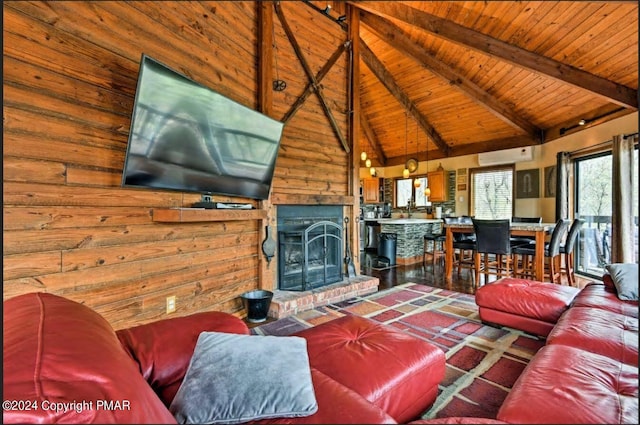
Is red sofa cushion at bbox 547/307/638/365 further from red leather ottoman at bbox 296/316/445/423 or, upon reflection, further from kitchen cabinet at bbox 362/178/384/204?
kitchen cabinet at bbox 362/178/384/204

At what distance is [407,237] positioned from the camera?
19.9ft

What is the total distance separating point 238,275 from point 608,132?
5.26 metres

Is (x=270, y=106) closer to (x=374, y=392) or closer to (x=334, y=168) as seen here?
(x=334, y=168)

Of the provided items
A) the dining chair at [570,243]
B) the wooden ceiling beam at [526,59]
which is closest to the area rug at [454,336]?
the dining chair at [570,243]

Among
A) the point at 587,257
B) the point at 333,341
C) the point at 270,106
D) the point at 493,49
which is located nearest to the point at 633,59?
the point at 493,49

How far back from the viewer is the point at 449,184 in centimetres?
774

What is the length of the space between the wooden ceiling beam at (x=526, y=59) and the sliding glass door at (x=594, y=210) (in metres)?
1.25

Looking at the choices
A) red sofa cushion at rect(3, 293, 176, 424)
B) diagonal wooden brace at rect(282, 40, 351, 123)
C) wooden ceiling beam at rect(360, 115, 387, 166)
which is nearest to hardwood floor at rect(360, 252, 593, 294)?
diagonal wooden brace at rect(282, 40, 351, 123)

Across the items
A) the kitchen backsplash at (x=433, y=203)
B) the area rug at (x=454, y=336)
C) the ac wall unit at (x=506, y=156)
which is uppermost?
the ac wall unit at (x=506, y=156)

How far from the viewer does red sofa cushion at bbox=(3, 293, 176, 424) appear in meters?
0.61

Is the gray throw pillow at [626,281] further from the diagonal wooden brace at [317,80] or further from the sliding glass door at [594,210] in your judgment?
the diagonal wooden brace at [317,80]

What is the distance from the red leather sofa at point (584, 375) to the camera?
102 centimetres

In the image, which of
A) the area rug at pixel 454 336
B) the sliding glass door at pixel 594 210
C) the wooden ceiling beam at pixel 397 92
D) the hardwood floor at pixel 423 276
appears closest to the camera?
the area rug at pixel 454 336

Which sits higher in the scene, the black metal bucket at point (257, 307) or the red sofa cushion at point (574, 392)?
the red sofa cushion at point (574, 392)
